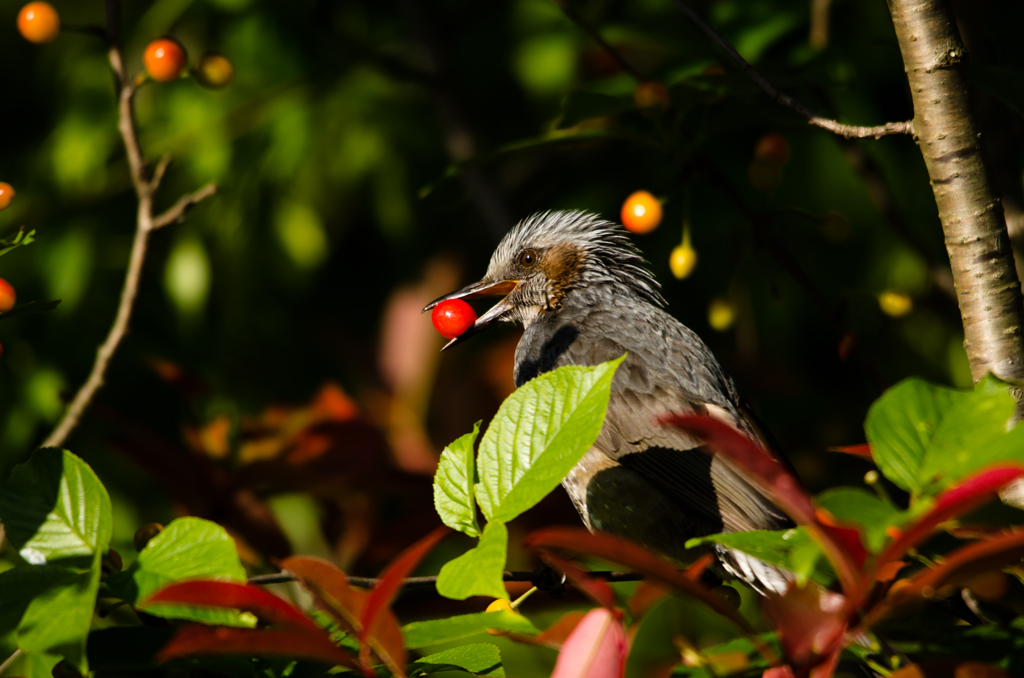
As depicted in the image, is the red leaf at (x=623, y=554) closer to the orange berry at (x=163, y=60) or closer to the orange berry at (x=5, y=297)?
the orange berry at (x=5, y=297)

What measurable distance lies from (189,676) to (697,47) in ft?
7.43

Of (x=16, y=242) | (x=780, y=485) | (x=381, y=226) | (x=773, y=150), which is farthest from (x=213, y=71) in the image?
(x=780, y=485)

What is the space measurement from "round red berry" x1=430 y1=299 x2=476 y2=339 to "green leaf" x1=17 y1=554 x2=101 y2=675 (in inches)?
72.2

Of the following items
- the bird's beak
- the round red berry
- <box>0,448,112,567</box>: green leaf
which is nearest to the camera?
<box>0,448,112,567</box>: green leaf

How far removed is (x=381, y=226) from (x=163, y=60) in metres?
1.65

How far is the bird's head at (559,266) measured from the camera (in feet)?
11.6

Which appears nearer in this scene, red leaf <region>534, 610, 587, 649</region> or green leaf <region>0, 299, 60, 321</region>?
red leaf <region>534, 610, 587, 649</region>

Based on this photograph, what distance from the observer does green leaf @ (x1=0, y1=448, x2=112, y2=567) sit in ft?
4.48

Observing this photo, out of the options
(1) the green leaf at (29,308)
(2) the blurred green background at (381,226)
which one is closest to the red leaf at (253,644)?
(1) the green leaf at (29,308)

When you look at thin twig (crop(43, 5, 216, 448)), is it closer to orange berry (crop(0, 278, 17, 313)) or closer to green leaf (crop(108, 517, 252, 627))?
Answer: orange berry (crop(0, 278, 17, 313))

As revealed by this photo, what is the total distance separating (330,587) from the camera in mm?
1170

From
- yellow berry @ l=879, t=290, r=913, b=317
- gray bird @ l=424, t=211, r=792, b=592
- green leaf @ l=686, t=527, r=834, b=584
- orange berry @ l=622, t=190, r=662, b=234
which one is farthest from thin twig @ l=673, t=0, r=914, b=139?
gray bird @ l=424, t=211, r=792, b=592

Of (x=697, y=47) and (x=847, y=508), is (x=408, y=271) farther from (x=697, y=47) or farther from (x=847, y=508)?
(x=847, y=508)

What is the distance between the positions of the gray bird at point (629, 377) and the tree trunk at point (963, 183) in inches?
39.2
